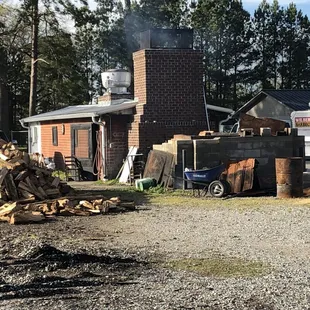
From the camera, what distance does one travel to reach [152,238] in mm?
9820

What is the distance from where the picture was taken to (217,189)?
1549 centimetres

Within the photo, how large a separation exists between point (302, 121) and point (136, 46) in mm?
20086

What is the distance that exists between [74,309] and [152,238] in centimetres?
425

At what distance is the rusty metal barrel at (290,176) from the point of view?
582 inches

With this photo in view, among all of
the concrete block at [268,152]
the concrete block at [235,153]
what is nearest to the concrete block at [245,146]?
the concrete block at [235,153]

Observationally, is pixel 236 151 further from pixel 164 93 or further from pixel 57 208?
pixel 57 208

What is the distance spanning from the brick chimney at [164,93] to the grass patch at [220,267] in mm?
11735

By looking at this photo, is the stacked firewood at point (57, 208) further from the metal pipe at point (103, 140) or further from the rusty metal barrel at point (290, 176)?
the metal pipe at point (103, 140)

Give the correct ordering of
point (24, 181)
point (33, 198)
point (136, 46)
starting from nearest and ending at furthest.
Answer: point (33, 198) → point (24, 181) → point (136, 46)

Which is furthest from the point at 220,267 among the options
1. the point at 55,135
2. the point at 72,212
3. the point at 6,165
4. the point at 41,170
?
the point at 55,135

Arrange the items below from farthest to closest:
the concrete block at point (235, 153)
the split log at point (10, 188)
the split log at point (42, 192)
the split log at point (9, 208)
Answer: the concrete block at point (235, 153) < the split log at point (42, 192) < the split log at point (10, 188) < the split log at point (9, 208)

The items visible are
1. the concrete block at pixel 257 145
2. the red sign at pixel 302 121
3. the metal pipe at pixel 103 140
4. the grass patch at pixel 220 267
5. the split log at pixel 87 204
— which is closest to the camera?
the grass patch at pixel 220 267

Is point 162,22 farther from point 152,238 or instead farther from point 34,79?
point 152,238

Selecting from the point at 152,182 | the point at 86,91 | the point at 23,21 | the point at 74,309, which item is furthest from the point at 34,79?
the point at 74,309
